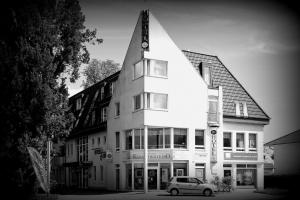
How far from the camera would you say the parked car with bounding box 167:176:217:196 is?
102 feet

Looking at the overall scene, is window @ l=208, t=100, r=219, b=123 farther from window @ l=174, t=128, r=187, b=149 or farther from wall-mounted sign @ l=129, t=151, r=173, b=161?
wall-mounted sign @ l=129, t=151, r=173, b=161

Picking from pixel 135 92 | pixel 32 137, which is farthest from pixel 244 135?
pixel 32 137

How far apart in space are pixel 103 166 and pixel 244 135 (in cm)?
1434

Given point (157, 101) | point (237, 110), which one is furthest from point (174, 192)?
point (237, 110)

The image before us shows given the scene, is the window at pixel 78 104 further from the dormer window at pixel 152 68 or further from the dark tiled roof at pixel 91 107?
the dormer window at pixel 152 68

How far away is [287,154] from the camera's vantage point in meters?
49.2

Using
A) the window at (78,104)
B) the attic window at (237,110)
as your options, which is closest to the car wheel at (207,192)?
the attic window at (237,110)

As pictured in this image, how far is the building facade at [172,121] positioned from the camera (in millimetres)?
36219

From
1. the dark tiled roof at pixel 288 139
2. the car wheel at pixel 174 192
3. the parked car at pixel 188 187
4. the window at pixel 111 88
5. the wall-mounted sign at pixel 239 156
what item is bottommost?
the car wheel at pixel 174 192

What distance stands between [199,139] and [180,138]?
7.07ft

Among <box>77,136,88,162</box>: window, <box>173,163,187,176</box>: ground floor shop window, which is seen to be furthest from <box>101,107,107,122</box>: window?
<box>173,163,187,176</box>: ground floor shop window

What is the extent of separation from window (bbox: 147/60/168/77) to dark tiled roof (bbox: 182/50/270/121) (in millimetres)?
5463

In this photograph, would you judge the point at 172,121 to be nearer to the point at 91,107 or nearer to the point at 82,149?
the point at 91,107

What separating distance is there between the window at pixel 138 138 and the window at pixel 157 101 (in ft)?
7.95
